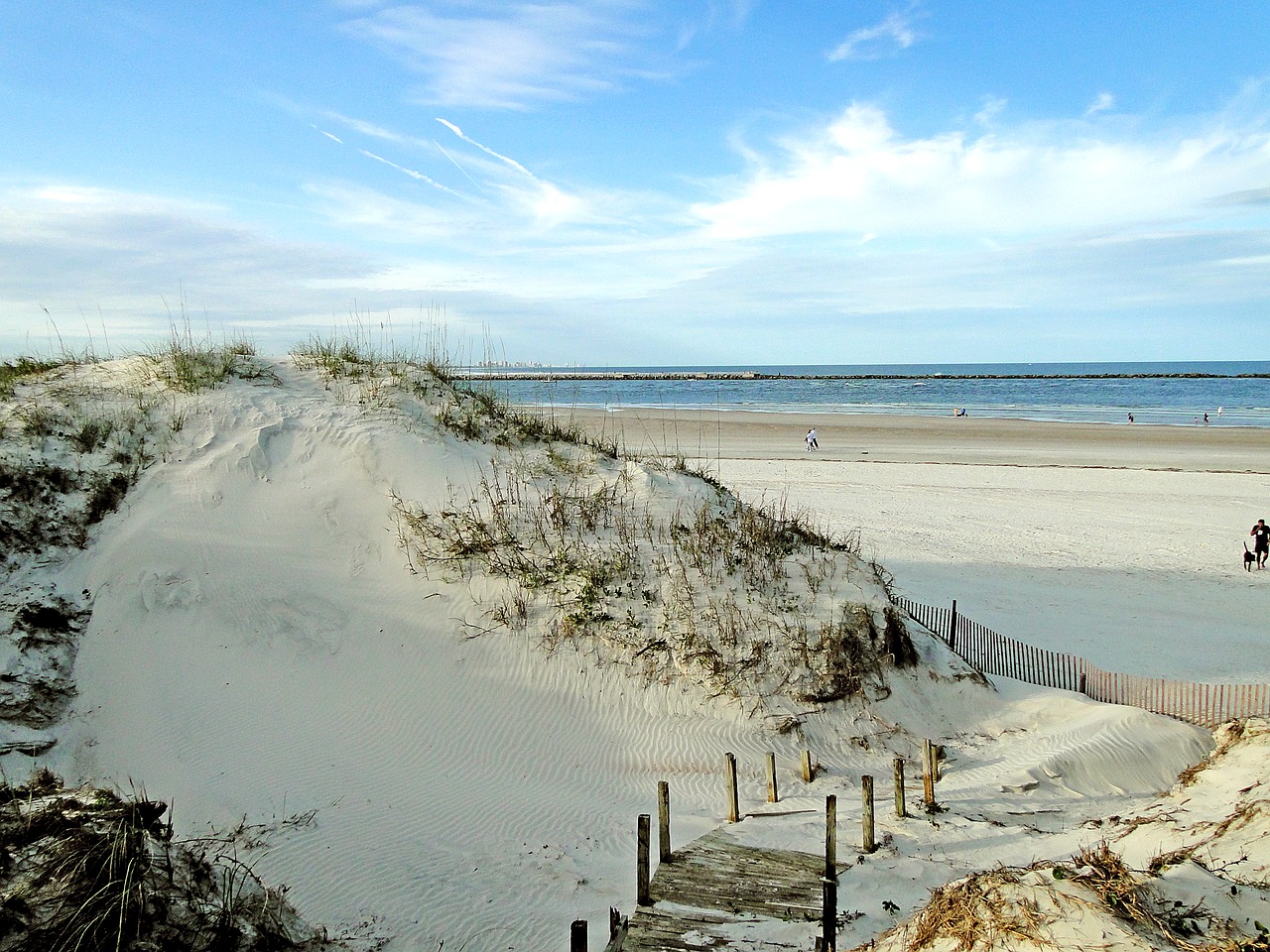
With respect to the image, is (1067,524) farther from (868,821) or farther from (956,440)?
(956,440)

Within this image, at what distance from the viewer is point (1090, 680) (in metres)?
11.6

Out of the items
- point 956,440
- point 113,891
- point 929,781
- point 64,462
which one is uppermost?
point 64,462

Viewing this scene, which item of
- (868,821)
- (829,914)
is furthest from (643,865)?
(868,821)

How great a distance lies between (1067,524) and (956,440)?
25.1 meters

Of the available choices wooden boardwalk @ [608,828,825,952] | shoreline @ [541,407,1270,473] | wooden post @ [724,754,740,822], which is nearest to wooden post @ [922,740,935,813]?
wooden boardwalk @ [608,828,825,952]

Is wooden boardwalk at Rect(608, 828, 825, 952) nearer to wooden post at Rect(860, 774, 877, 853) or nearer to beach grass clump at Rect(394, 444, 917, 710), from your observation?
wooden post at Rect(860, 774, 877, 853)

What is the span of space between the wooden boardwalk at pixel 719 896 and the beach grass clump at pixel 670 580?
3.31 meters

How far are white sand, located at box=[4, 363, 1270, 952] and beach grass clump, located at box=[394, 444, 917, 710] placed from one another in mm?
417

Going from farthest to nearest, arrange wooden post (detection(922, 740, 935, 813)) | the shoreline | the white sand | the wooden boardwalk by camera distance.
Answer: the shoreline, wooden post (detection(922, 740, 935, 813)), the white sand, the wooden boardwalk

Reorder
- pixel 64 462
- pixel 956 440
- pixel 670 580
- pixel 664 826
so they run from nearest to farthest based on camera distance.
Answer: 1. pixel 664 826
2. pixel 670 580
3. pixel 64 462
4. pixel 956 440

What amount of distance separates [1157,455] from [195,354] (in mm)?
43309

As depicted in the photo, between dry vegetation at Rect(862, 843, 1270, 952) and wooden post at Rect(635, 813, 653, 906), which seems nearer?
dry vegetation at Rect(862, 843, 1270, 952)

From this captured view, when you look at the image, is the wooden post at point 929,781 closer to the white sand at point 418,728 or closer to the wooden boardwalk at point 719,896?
the white sand at point 418,728

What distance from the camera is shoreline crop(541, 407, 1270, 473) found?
126 feet
